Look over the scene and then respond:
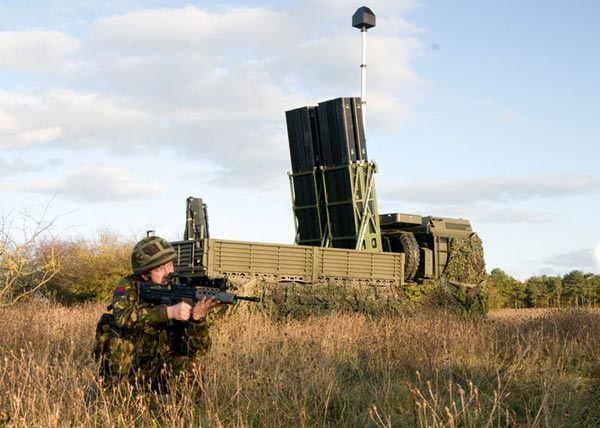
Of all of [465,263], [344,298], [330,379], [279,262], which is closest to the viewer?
[330,379]

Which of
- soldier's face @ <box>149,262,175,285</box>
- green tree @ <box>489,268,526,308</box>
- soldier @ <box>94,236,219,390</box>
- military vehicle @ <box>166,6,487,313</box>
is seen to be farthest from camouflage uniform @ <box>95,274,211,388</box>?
green tree @ <box>489,268,526,308</box>

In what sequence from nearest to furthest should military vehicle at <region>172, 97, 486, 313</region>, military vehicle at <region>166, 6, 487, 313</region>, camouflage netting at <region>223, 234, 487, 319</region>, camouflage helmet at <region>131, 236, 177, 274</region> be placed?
camouflage helmet at <region>131, 236, 177, 274</region> → camouflage netting at <region>223, 234, 487, 319</region> → military vehicle at <region>166, 6, 487, 313</region> → military vehicle at <region>172, 97, 486, 313</region>

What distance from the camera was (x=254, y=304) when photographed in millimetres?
13336

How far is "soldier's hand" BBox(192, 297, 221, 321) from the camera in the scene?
538cm

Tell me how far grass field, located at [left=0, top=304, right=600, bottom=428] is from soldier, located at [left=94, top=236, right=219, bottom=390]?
7.2 inches

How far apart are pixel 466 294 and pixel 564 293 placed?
35.5 feet

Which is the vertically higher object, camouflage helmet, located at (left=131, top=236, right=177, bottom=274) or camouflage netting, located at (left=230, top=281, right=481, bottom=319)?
camouflage helmet, located at (left=131, top=236, right=177, bottom=274)

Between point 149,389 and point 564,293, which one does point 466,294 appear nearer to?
point 564,293

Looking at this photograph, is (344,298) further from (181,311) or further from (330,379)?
(181,311)

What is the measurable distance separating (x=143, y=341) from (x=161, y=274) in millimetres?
598

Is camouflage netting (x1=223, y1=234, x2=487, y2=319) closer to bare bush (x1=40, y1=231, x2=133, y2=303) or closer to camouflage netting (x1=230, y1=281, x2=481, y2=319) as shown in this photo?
camouflage netting (x1=230, y1=281, x2=481, y2=319)

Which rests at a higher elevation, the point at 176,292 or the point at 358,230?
the point at 358,230

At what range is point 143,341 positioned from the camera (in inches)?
235

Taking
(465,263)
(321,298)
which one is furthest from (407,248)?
(321,298)
